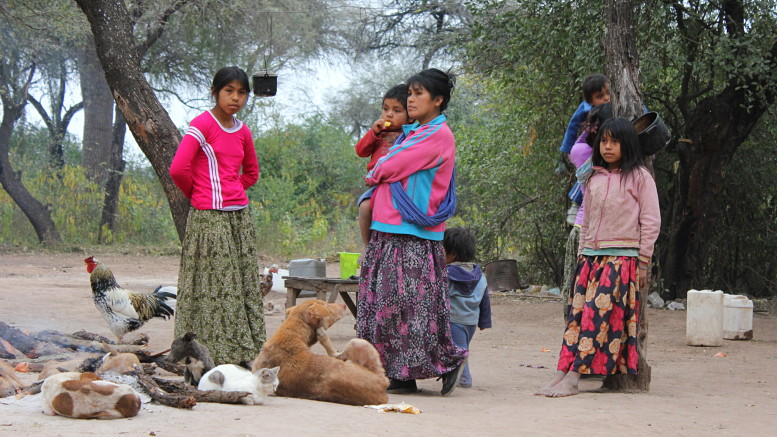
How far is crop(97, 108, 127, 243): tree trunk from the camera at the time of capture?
20.5 metres

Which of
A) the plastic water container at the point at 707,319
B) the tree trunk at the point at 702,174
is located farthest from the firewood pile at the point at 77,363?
the tree trunk at the point at 702,174

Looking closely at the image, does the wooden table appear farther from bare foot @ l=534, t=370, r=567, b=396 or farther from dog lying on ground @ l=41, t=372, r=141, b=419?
dog lying on ground @ l=41, t=372, r=141, b=419

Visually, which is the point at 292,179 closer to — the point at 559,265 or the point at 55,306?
the point at 559,265

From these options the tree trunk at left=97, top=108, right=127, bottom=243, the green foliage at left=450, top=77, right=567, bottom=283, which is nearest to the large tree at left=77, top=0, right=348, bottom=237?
the tree trunk at left=97, top=108, right=127, bottom=243

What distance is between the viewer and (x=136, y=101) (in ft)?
21.7

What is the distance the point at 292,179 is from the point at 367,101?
1553cm

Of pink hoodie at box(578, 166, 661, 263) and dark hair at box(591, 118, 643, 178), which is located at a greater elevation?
dark hair at box(591, 118, 643, 178)

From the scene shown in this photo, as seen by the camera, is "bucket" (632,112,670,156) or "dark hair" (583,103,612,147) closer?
"bucket" (632,112,670,156)

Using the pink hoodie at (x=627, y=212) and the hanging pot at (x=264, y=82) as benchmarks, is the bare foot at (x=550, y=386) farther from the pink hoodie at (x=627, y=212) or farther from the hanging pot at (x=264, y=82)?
the hanging pot at (x=264, y=82)

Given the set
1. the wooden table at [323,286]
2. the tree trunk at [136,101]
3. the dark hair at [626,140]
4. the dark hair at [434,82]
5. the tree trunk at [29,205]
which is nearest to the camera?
the dark hair at [434,82]

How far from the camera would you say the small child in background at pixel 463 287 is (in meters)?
5.68

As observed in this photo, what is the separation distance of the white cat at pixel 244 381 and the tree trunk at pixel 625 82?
2.39 meters

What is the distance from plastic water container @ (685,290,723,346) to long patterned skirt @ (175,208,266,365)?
475cm

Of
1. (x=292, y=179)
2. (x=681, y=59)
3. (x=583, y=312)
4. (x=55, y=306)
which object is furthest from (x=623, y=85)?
(x=292, y=179)
